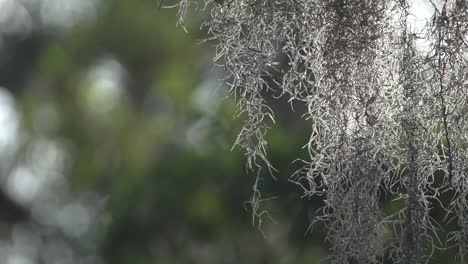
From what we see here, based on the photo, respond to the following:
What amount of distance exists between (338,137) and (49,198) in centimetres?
424

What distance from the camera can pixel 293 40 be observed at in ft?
4.55

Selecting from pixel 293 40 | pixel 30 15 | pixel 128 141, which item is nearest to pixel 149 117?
pixel 128 141

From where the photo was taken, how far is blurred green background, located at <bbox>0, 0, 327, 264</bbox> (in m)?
3.87

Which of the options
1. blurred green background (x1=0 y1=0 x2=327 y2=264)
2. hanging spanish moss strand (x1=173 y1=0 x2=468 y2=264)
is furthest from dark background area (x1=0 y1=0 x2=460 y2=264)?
hanging spanish moss strand (x1=173 y1=0 x2=468 y2=264)

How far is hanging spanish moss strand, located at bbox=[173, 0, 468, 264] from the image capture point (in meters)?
1.33

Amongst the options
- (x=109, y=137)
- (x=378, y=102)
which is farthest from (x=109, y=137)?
(x=378, y=102)

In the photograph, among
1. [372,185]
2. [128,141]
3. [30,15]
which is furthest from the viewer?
[30,15]

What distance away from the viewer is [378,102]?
4.42ft

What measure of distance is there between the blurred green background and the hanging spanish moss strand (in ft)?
7.41

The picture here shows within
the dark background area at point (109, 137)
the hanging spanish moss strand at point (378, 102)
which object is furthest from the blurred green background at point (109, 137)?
the hanging spanish moss strand at point (378, 102)

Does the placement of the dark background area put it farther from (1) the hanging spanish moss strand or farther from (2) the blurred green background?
(1) the hanging spanish moss strand

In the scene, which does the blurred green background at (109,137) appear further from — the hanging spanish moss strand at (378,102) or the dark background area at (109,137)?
the hanging spanish moss strand at (378,102)

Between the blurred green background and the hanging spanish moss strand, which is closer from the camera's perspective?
the hanging spanish moss strand

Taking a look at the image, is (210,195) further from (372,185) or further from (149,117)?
(372,185)
